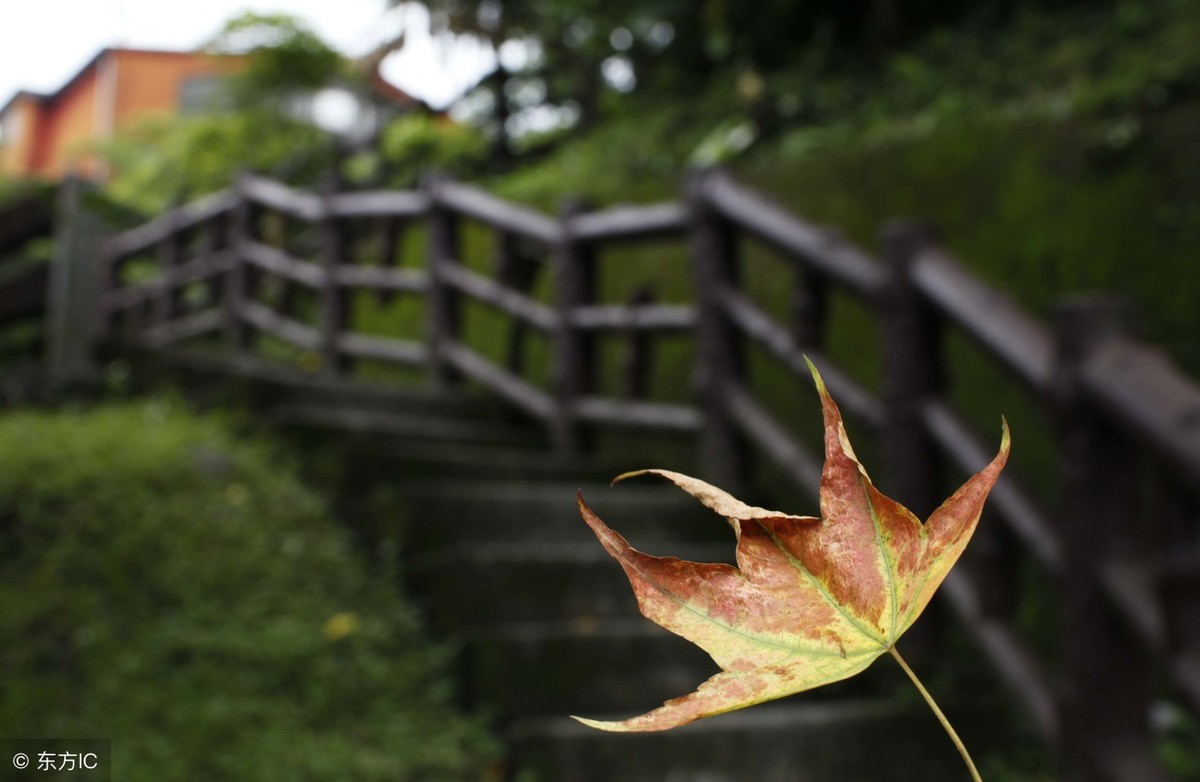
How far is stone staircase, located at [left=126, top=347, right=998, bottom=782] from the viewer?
247 cm

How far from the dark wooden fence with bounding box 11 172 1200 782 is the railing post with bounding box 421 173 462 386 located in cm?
1

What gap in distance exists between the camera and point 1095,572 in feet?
7.31

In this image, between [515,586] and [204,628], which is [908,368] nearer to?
[515,586]

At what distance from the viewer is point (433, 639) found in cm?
293

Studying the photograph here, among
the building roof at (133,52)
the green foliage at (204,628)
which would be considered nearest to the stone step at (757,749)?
the green foliage at (204,628)

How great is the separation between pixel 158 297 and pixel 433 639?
486 centimetres

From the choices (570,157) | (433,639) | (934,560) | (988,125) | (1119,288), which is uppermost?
(570,157)

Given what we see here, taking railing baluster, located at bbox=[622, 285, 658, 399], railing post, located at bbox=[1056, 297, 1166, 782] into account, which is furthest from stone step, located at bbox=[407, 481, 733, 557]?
railing post, located at bbox=[1056, 297, 1166, 782]

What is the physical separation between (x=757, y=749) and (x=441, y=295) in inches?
122

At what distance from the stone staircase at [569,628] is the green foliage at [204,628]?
145 mm

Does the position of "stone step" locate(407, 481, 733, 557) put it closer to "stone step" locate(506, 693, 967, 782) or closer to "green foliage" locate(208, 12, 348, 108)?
"stone step" locate(506, 693, 967, 782)

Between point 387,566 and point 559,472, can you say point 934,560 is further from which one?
point 559,472

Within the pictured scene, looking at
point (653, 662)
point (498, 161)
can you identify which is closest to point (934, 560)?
point (653, 662)

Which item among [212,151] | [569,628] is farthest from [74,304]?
[212,151]
